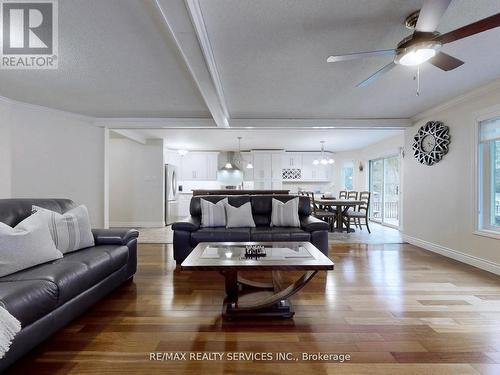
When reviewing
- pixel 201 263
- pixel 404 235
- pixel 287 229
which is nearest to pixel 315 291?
pixel 287 229

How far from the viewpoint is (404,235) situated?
480 centimetres

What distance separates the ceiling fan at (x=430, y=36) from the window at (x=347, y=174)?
669 cm

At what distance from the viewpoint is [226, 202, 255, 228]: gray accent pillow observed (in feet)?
11.9

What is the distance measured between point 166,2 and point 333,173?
7.97 m

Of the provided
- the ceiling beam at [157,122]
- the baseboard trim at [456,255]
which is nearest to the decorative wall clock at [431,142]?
the baseboard trim at [456,255]

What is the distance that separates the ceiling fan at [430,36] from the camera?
4.68 ft

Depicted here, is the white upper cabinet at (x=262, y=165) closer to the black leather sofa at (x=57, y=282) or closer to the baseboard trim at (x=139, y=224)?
the baseboard trim at (x=139, y=224)

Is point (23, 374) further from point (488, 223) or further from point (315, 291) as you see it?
point (488, 223)

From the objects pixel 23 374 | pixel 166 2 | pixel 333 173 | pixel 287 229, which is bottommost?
pixel 23 374

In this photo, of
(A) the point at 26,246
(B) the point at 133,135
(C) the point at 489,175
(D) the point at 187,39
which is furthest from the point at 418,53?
(B) the point at 133,135

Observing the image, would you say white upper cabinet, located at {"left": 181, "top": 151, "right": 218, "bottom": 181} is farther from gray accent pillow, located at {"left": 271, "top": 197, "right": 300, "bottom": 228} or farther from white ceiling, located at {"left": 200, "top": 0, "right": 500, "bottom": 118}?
gray accent pillow, located at {"left": 271, "top": 197, "right": 300, "bottom": 228}

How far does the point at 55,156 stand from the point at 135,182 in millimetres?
2418

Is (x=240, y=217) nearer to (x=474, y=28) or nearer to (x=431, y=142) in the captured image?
(x=474, y=28)

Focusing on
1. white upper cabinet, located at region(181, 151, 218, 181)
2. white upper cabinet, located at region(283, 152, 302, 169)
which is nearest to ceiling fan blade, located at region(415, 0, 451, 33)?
white upper cabinet, located at region(283, 152, 302, 169)
